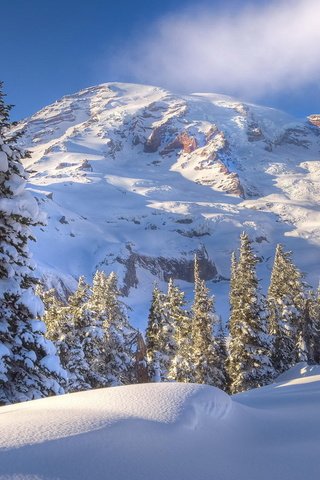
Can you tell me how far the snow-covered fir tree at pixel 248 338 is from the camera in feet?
86.8

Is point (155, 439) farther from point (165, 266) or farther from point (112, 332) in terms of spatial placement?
point (165, 266)

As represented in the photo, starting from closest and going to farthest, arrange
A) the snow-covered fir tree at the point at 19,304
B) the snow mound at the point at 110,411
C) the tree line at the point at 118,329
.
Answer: the snow mound at the point at 110,411
the snow-covered fir tree at the point at 19,304
the tree line at the point at 118,329

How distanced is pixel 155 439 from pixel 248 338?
23567 mm

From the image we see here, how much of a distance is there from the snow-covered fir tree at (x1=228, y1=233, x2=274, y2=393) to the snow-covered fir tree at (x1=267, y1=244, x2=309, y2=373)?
195 inches

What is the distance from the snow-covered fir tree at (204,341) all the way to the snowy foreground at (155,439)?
2368cm

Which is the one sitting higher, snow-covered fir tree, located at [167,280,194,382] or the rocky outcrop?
the rocky outcrop

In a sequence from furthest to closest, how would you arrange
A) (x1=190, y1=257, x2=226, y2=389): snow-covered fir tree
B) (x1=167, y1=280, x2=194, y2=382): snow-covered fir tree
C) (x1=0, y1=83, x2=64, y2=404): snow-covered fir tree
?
(x1=190, y1=257, x2=226, y2=389): snow-covered fir tree
(x1=167, y1=280, x2=194, y2=382): snow-covered fir tree
(x1=0, y1=83, x2=64, y2=404): snow-covered fir tree

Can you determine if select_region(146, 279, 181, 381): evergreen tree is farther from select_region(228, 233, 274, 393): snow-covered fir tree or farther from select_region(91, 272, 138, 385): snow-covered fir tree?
select_region(228, 233, 274, 393): snow-covered fir tree

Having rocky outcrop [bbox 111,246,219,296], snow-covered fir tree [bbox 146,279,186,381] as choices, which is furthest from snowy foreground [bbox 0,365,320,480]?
rocky outcrop [bbox 111,246,219,296]

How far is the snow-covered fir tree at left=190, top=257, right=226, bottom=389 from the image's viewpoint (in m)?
29.7

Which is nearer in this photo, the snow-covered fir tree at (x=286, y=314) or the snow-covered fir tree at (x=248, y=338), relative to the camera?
the snow-covered fir tree at (x=248, y=338)

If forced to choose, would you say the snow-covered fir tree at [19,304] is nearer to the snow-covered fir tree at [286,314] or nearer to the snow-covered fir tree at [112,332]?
the snow-covered fir tree at [112,332]

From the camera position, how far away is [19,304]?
10.1 m

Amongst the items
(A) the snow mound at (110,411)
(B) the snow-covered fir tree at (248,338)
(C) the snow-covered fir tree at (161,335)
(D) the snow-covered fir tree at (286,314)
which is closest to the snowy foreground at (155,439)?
(A) the snow mound at (110,411)
